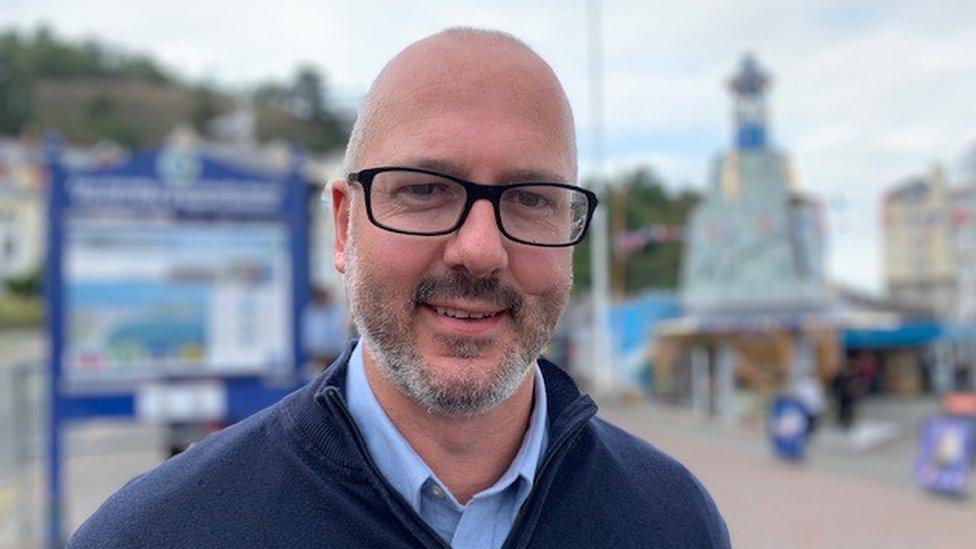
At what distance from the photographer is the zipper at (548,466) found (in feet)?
4.38

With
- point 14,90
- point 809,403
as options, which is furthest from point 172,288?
point 14,90

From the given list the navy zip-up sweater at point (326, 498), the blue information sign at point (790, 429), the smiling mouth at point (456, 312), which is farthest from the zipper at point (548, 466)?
the blue information sign at point (790, 429)

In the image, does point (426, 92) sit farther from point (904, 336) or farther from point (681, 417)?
point (904, 336)

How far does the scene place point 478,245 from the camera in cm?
127

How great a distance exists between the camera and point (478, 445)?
1.41 m

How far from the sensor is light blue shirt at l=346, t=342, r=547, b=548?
134cm

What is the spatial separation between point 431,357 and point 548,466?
11.1 inches

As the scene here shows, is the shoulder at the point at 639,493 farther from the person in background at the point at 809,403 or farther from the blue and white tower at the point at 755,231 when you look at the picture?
the blue and white tower at the point at 755,231

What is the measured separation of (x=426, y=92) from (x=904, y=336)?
942 inches

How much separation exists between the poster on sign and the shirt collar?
34.2 feet

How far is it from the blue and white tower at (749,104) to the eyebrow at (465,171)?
64.5 ft

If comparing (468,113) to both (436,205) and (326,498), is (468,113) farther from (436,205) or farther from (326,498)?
A: (326,498)

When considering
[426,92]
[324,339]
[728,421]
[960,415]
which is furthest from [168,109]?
[426,92]

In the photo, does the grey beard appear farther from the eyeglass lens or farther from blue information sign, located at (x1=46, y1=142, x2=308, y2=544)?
blue information sign, located at (x1=46, y1=142, x2=308, y2=544)
